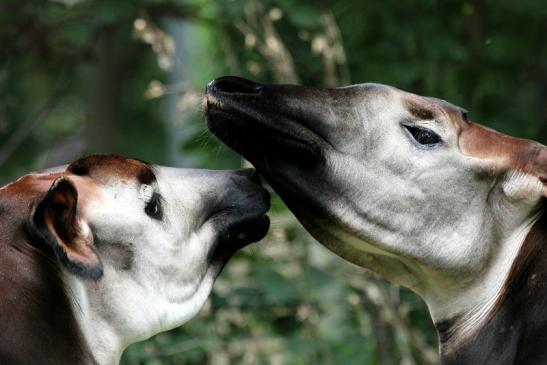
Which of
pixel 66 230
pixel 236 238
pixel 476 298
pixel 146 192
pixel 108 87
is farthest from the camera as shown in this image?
pixel 108 87

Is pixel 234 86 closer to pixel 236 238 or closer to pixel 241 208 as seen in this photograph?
pixel 241 208

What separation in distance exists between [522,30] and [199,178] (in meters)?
3.24

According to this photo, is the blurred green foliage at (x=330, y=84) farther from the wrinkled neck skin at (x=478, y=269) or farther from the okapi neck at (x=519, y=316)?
the okapi neck at (x=519, y=316)

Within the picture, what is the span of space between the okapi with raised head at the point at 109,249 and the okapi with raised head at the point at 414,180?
0.22 metres

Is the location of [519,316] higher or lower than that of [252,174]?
lower

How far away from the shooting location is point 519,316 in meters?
3.89

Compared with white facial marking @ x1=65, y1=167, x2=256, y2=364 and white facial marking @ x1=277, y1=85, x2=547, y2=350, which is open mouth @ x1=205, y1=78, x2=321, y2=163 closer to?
white facial marking @ x1=277, y1=85, x2=547, y2=350

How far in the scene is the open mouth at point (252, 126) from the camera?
12.8 feet

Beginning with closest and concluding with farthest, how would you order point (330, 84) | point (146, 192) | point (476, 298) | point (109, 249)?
point (109, 249) < point (146, 192) < point (476, 298) < point (330, 84)

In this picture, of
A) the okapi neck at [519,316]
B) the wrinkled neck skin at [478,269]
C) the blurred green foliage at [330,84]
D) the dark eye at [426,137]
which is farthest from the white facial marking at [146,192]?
the blurred green foliage at [330,84]

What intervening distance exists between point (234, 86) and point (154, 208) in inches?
19.5

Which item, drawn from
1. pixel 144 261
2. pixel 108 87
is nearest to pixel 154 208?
pixel 144 261

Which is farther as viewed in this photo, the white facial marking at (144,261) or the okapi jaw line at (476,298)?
the okapi jaw line at (476,298)

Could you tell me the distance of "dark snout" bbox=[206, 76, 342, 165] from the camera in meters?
3.89
